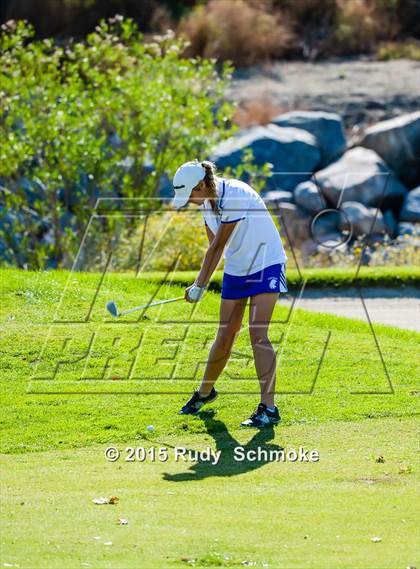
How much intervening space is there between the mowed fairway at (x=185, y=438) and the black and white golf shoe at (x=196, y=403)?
0.08 metres

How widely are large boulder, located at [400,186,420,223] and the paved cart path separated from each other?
1098 centimetres

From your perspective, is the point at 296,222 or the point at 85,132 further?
the point at 296,222

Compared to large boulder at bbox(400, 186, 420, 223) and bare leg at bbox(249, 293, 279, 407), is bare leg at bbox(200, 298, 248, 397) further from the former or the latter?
large boulder at bbox(400, 186, 420, 223)

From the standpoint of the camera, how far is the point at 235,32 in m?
34.3

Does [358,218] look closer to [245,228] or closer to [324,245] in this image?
[324,245]

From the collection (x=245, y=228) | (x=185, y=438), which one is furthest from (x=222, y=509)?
(x=245, y=228)

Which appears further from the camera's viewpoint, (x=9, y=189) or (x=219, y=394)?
(x=9, y=189)

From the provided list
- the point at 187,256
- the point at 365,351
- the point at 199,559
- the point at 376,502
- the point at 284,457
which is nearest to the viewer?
the point at 199,559

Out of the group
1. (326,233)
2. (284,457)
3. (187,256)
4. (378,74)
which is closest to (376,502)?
(284,457)

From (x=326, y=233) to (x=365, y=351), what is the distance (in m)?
14.0

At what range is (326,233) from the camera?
2511 centimetres

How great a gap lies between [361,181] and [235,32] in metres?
9.19

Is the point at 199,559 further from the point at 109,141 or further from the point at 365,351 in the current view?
the point at 109,141

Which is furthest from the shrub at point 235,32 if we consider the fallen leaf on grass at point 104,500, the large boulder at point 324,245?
the fallen leaf on grass at point 104,500
